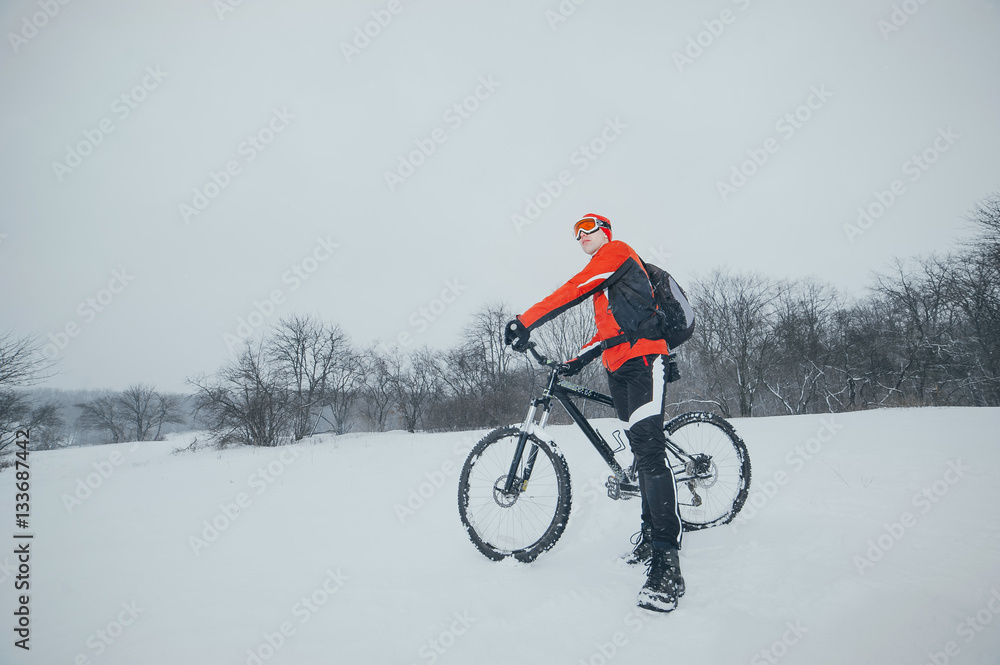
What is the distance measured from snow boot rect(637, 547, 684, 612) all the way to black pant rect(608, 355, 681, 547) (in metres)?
0.08

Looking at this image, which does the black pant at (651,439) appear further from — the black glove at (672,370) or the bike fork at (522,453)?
the bike fork at (522,453)

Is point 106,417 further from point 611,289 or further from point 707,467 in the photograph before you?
point 707,467

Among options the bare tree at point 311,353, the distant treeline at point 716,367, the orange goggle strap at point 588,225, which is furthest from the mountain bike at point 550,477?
the bare tree at point 311,353

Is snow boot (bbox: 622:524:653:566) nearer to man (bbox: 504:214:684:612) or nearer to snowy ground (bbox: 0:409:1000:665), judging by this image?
man (bbox: 504:214:684:612)

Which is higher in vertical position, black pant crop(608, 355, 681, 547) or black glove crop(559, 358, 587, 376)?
black glove crop(559, 358, 587, 376)

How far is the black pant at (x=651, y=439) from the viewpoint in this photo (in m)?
2.13

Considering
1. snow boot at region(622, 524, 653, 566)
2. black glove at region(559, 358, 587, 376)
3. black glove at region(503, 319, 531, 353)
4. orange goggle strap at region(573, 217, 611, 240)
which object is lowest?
snow boot at region(622, 524, 653, 566)

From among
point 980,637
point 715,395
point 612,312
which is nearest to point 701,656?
point 980,637

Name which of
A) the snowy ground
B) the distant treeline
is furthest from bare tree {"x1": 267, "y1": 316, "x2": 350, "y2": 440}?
the snowy ground

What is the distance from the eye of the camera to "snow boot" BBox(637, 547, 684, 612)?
69.7 inches

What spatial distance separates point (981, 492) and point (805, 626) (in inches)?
101

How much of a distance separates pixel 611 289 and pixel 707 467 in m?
1.63

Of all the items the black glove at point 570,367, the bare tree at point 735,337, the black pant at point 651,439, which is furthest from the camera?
the bare tree at point 735,337

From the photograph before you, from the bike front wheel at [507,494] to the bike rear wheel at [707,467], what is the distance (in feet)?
3.30
